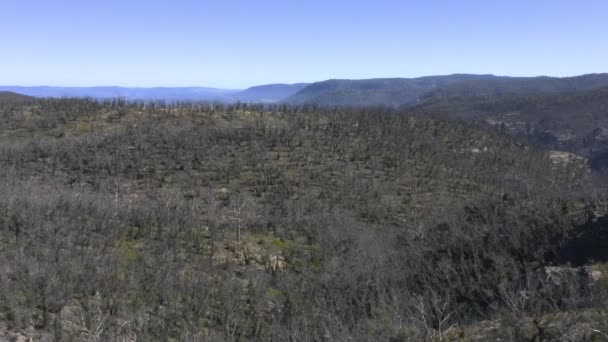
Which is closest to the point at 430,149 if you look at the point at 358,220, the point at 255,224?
the point at 358,220

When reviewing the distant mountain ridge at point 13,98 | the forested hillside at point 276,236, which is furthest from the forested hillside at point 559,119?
the distant mountain ridge at point 13,98

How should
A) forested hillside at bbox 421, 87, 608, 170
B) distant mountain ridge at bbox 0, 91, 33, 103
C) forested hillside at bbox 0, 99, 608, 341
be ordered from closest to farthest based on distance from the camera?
1. forested hillside at bbox 0, 99, 608, 341
2. distant mountain ridge at bbox 0, 91, 33, 103
3. forested hillside at bbox 421, 87, 608, 170

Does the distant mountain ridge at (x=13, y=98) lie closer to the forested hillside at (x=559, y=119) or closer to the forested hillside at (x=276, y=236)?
the forested hillside at (x=276, y=236)

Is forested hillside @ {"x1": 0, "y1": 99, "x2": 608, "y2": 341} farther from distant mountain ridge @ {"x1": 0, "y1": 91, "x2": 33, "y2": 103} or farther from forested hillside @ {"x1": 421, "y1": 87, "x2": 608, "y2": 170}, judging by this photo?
forested hillside @ {"x1": 421, "y1": 87, "x2": 608, "y2": 170}

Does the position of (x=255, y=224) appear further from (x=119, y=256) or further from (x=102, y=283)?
(x=102, y=283)

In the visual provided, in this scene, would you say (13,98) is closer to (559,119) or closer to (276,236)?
(276,236)

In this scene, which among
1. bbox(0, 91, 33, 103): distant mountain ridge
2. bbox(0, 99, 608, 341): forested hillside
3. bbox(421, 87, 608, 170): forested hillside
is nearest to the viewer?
bbox(0, 99, 608, 341): forested hillside

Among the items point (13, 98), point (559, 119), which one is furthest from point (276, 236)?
point (559, 119)

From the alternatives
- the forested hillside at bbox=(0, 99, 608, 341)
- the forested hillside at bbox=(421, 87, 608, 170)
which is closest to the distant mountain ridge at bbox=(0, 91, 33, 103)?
the forested hillside at bbox=(0, 99, 608, 341)
